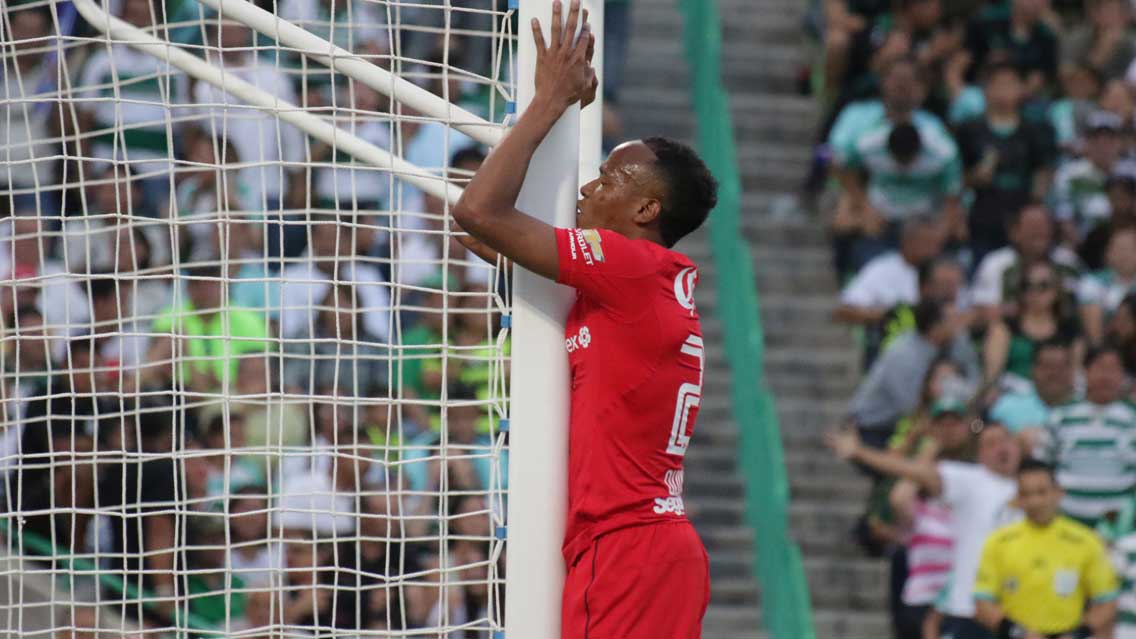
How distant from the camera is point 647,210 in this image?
4070mm

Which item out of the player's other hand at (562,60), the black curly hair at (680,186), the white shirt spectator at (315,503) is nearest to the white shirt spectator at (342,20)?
the player's other hand at (562,60)

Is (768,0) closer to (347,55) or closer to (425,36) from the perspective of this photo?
(425,36)

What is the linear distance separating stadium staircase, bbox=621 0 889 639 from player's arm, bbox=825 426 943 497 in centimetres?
104

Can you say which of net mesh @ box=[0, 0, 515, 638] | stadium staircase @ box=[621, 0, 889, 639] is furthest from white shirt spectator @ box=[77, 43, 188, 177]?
stadium staircase @ box=[621, 0, 889, 639]

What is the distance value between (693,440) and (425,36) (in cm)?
295

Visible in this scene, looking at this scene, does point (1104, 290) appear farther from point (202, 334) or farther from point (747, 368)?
point (202, 334)

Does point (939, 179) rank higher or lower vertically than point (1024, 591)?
higher

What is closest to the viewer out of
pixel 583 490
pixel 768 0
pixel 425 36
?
pixel 583 490

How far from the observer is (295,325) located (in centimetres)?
810

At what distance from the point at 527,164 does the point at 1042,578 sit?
5050 mm

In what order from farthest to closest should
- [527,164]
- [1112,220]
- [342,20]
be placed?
[1112,220] → [342,20] → [527,164]

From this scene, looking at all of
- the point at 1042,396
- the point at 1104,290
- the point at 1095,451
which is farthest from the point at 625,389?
the point at 1104,290

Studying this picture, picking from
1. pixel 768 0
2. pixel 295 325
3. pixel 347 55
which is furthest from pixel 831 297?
pixel 347 55

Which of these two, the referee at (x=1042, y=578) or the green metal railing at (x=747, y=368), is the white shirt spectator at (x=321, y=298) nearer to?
the green metal railing at (x=747, y=368)
